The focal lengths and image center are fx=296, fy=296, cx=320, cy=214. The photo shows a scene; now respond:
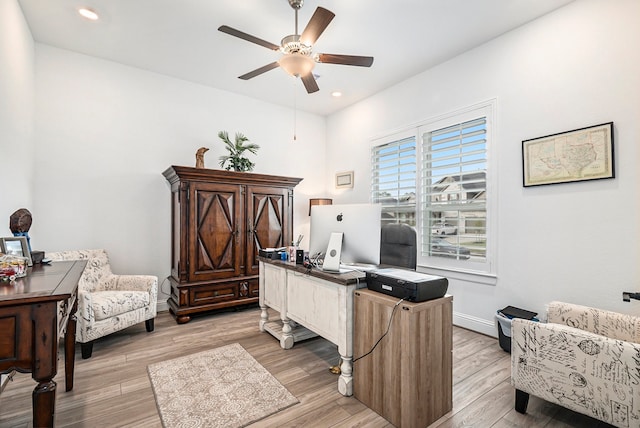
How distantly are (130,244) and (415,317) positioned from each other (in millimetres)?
3573

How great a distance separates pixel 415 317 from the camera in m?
1.68

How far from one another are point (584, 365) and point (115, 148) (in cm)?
473

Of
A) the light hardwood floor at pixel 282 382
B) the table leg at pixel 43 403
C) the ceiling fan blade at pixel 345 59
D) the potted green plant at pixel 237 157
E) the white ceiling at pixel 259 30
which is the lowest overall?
the light hardwood floor at pixel 282 382

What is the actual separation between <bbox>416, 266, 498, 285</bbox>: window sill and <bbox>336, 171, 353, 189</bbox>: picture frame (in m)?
1.87

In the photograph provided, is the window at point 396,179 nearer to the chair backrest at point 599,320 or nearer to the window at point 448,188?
the window at point 448,188

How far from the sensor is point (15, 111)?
2508mm

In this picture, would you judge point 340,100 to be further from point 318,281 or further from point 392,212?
point 318,281

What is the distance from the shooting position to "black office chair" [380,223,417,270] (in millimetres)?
2699

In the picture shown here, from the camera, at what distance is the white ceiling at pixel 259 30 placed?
8.63 ft

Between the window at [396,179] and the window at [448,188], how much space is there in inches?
0.5

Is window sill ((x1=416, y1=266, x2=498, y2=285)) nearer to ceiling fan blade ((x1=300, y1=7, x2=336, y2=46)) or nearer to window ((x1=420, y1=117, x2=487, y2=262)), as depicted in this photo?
window ((x1=420, y1=117, x2=487, y2=262))

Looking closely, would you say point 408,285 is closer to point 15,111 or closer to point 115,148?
point 15,111

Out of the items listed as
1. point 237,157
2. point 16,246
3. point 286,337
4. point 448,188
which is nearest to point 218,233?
point 237,157

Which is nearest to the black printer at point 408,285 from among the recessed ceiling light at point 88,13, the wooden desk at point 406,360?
the wooden desk at point 406,360
